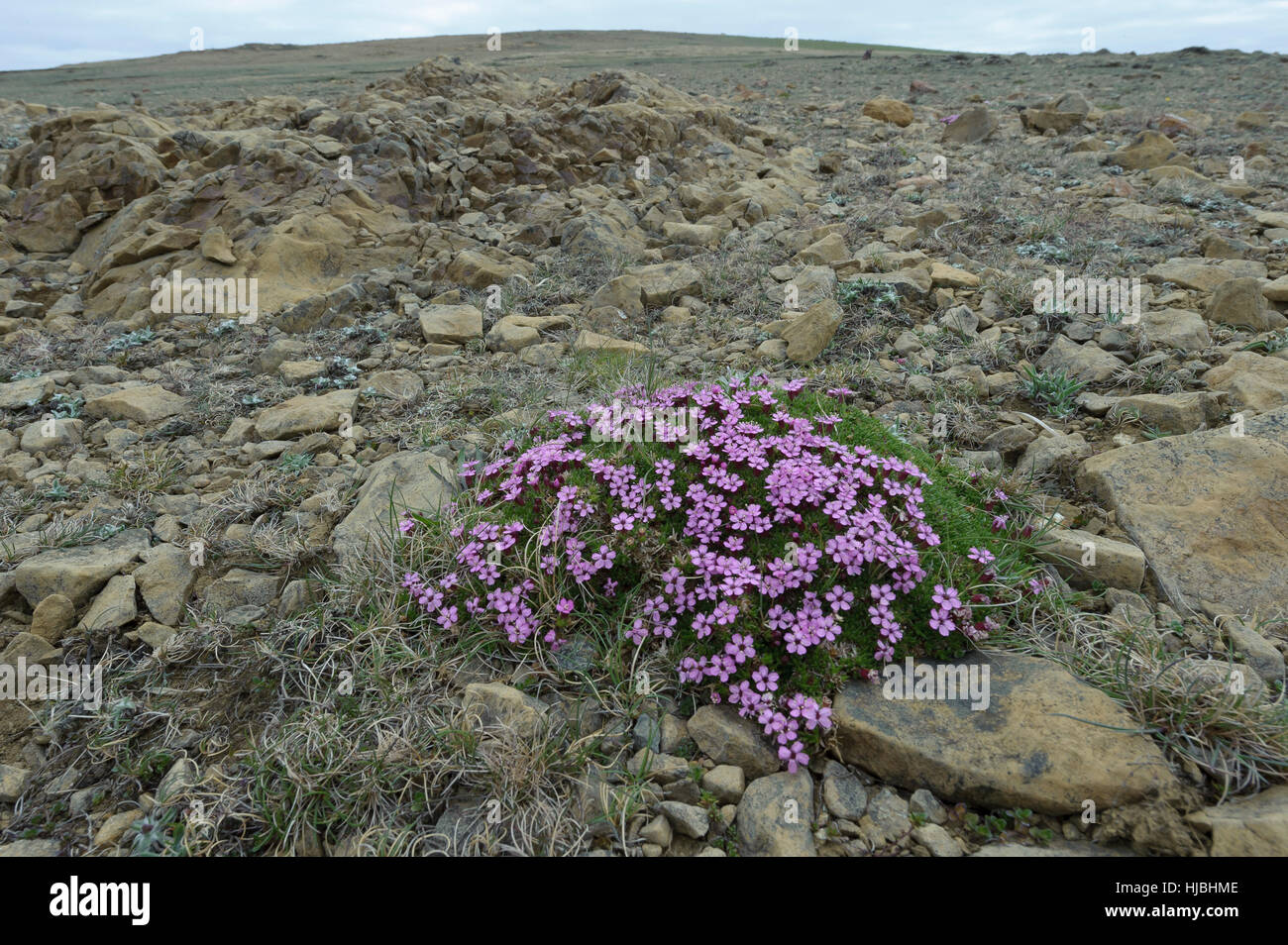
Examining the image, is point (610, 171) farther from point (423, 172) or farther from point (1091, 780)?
point (1091, 780)

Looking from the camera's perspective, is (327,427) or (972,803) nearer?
(972,803)

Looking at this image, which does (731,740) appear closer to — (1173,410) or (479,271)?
(1173,410)

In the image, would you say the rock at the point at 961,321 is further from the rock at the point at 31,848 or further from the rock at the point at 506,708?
the rock at the point at 31,848

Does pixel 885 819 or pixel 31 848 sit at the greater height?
pixel 885 819

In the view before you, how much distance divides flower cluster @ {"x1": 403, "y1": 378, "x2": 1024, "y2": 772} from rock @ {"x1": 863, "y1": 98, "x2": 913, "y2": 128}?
15.1 m

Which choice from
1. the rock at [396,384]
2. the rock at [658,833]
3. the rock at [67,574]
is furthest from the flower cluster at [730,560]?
the rock at [396,384]

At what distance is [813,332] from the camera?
20.4 feet

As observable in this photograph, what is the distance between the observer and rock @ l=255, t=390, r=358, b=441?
5648 mm

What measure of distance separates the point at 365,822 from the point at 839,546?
234 centimetres

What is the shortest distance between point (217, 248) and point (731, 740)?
8.71 metres

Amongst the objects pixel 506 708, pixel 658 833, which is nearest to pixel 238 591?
pixel 506 708

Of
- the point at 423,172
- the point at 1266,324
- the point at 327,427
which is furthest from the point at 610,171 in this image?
the point at 1266,324

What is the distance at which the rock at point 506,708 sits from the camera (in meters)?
3.19
